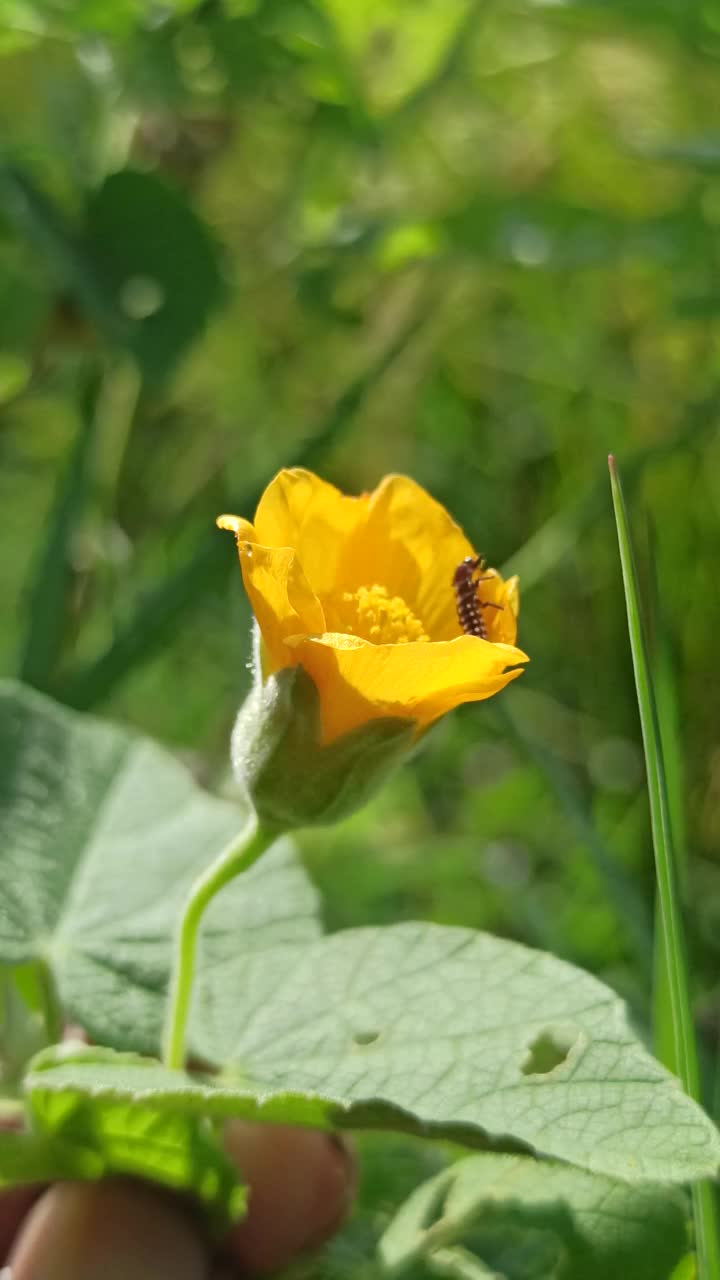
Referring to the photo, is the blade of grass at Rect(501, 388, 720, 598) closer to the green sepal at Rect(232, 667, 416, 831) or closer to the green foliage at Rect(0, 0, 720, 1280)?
the green foliage at Rect(0, 0, 720, 1280)

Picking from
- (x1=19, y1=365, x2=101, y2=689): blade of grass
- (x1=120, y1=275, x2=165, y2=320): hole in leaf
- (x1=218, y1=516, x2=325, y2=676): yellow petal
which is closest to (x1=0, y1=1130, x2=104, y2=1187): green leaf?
(x1=218, y1=516, x2=325, y2=676): yellow petal

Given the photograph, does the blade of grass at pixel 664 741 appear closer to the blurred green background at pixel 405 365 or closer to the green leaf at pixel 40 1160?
the blurred green background at pixel 405 365

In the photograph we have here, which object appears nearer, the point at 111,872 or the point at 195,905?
the point at 195,905

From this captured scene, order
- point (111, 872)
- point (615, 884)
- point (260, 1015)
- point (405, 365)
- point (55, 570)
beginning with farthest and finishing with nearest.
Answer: point (405, 365) < point (55, 570) < point (615, 884) < point (111, 872) < point (260, 1015)

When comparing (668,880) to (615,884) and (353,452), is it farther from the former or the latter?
(353,452)

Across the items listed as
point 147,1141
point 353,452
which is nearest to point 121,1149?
point 147,1141

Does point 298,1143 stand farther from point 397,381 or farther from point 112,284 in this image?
point 397,381

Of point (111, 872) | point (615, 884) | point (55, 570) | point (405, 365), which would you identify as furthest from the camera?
point (405, 365)

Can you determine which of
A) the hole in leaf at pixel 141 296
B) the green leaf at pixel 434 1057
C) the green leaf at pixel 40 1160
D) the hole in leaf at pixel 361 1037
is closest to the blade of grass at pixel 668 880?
the green leaf at pixel 434 1057
